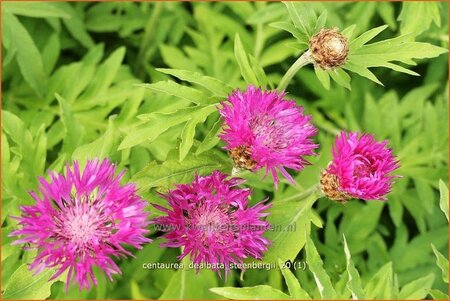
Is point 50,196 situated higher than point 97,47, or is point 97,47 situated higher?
point 97,47

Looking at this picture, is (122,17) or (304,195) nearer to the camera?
(304,195)

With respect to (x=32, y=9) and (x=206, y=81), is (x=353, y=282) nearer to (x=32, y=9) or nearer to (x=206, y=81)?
(x=206, y=81)

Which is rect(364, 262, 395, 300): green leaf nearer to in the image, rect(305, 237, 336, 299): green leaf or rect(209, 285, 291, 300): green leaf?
rect(305, 237, 336, 299): green leaf

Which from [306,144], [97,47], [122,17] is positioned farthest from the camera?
[122,17]

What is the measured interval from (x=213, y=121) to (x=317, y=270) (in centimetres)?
112

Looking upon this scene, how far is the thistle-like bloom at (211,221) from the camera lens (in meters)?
1.51

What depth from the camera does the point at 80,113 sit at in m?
2.40

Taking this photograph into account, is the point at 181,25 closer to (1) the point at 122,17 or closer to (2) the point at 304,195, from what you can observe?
(1) the point at 122,17

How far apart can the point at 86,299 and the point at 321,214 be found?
1.16m

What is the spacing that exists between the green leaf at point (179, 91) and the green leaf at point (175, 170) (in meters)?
0.14

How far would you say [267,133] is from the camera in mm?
1479

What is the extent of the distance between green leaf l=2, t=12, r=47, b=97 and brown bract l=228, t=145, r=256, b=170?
3.83 ft

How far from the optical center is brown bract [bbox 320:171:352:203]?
60.3 inches

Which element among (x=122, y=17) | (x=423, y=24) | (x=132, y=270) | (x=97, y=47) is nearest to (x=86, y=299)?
(x=132, y=270)
